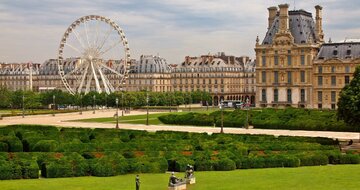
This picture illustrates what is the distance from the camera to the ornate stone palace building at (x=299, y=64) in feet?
398

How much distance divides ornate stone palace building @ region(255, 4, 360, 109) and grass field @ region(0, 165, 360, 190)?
3414 inches

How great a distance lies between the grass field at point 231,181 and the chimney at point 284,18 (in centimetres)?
9196

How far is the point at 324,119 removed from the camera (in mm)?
79000

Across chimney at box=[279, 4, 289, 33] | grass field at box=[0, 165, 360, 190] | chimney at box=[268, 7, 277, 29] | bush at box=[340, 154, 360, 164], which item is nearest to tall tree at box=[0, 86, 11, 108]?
chimney at box=[268, 7, 277, 29]

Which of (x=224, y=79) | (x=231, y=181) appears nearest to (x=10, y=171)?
(x=231, y=181)

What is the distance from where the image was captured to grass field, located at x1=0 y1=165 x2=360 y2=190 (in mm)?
30688

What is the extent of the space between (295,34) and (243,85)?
2781 inches

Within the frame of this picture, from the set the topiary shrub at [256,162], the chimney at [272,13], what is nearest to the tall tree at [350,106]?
the topiary shrub at [256,162]

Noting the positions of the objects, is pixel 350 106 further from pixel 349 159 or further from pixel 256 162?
pixel 256 162

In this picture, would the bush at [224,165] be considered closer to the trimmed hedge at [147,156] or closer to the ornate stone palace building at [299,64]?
the trimmed hedge at [147,156]

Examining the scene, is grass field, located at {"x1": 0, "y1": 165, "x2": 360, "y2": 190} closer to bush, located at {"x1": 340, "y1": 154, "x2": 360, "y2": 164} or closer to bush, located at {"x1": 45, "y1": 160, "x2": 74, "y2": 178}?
bush, located at {"x1": 45, "y1": 160, "x2": 74, "y2": 178}

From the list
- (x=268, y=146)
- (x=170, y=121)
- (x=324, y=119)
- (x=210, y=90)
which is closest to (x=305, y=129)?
(x=324, y=119)

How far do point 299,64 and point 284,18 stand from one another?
938cm

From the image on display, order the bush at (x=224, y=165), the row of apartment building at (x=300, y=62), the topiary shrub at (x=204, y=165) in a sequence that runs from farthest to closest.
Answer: the row of apartment building at (x=300, y=62) → the bush at (x=224, y=165) → the topiary shrub at (x=204, y=165)
